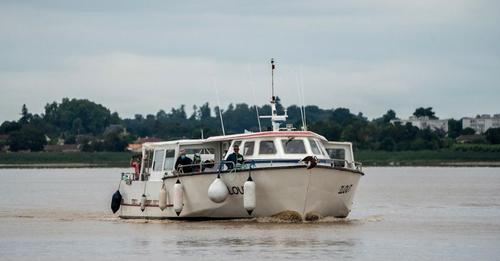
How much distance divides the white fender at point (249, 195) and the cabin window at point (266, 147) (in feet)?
5.84

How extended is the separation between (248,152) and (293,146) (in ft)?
4.88

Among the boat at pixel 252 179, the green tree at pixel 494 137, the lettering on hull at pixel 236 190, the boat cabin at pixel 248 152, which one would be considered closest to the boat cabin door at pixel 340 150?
the boat cabin at pixel 248 152

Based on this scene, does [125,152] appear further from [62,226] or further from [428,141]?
[62,226]

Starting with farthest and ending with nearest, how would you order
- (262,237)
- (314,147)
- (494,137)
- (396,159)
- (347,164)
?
(494,137) → (396,159) → (347,164) → (314,147) → (262,237)

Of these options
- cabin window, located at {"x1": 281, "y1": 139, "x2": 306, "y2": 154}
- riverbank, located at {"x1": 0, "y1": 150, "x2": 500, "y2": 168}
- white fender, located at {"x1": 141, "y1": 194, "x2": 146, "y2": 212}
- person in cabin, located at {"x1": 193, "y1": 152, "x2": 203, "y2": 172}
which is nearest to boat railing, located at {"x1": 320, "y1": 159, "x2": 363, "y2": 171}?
cabin window, located at {"x1": 281, "y1": 139, "x2": 306, "y2": 154}

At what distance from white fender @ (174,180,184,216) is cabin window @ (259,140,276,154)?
2922 millimetres

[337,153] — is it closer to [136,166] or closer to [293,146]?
[293,146]

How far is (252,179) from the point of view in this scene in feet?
145

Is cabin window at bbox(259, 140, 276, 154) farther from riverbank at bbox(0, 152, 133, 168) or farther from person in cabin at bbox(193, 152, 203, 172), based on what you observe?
riverbank at bbox(0, 152, 133, 168)

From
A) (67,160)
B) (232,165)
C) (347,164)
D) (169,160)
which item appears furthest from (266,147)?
(67,160)

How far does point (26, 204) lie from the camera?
6806 cm

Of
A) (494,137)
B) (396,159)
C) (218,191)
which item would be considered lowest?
(218,191)

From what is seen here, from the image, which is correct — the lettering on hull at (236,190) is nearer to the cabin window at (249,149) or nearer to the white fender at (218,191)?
the white fender at (218,191)

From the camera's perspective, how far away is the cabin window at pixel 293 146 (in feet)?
149
